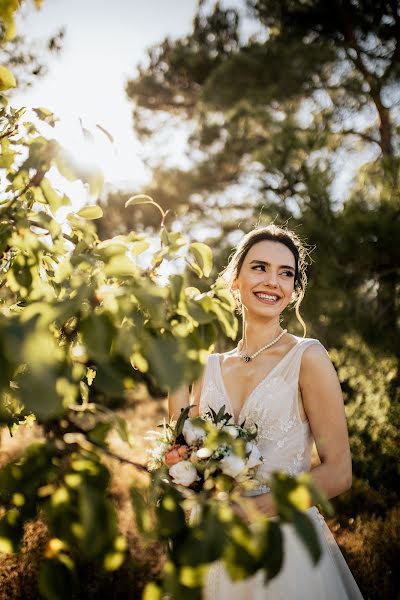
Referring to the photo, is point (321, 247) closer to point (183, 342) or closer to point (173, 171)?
point (183, 342)

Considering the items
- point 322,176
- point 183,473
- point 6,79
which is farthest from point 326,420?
point 322,176

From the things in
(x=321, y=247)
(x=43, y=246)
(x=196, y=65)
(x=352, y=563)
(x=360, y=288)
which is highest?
(x=196, y=65)

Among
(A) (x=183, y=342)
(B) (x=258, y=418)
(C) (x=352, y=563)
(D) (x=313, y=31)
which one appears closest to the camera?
(A) (x=183, y=342)

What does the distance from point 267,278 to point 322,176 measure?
413 centimetres

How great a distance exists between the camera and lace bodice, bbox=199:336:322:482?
2188mm

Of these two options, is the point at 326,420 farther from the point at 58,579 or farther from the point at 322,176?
the point at 322,176

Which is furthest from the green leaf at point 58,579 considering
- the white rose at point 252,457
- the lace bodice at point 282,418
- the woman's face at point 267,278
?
the woman's face at point 267,278

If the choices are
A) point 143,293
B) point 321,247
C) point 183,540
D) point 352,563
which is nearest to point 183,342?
point 143,293

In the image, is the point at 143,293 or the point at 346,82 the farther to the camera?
the point at 346,82

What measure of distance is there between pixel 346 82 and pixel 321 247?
529cm

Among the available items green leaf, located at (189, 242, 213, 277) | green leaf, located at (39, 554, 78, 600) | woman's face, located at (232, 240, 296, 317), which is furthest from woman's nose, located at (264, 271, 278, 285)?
green leaf, located at (39, 554, 78, 600)

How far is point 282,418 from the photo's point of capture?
220 centimetres

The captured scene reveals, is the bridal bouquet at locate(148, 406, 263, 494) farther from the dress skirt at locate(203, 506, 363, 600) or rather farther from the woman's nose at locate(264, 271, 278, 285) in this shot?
the woman's nose at locate(264, 271, 278, 285)

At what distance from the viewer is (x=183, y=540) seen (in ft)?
2.45
